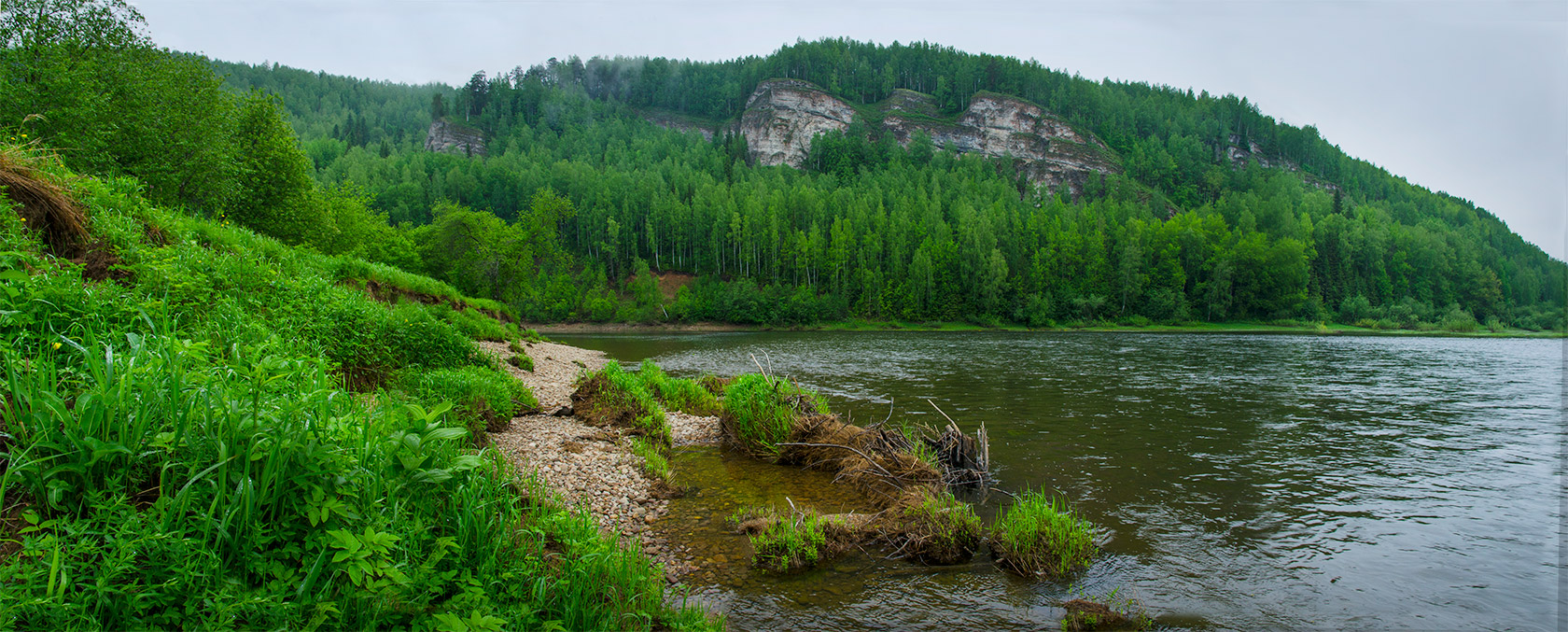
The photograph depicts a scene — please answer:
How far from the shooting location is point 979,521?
8.95 m

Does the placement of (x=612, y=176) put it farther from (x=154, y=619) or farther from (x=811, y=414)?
(x=154, y=619)

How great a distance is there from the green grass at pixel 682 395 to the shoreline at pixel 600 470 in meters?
2.18

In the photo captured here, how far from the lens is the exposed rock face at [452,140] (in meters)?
176

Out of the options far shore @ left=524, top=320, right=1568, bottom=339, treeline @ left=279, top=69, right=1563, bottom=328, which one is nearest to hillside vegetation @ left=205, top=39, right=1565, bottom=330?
treeline @ left=279, top=69, right=1563, bottom=328

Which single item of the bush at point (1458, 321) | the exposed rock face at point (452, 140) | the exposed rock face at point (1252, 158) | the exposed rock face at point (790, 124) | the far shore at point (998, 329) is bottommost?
the far shore at point (998, 329)

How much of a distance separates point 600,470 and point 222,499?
7.03 metres

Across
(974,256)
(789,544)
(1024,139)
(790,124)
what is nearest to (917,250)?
(974,256)

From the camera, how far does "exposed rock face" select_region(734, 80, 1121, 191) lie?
178 m

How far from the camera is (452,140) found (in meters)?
178

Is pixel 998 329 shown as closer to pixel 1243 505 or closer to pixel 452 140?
pixel 1243 505

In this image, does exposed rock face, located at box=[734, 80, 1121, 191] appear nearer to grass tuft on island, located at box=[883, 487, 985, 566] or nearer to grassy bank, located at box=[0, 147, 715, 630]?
grass tuft on island, located at box=[883, 487, 985, 566]

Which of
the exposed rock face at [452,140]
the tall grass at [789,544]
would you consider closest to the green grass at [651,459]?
the tall grass at [789,544]

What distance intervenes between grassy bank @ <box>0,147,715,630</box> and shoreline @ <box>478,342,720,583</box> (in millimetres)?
1235

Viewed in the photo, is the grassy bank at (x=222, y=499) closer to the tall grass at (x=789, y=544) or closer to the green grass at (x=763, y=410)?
the tall grass at (x=789, y=544)
